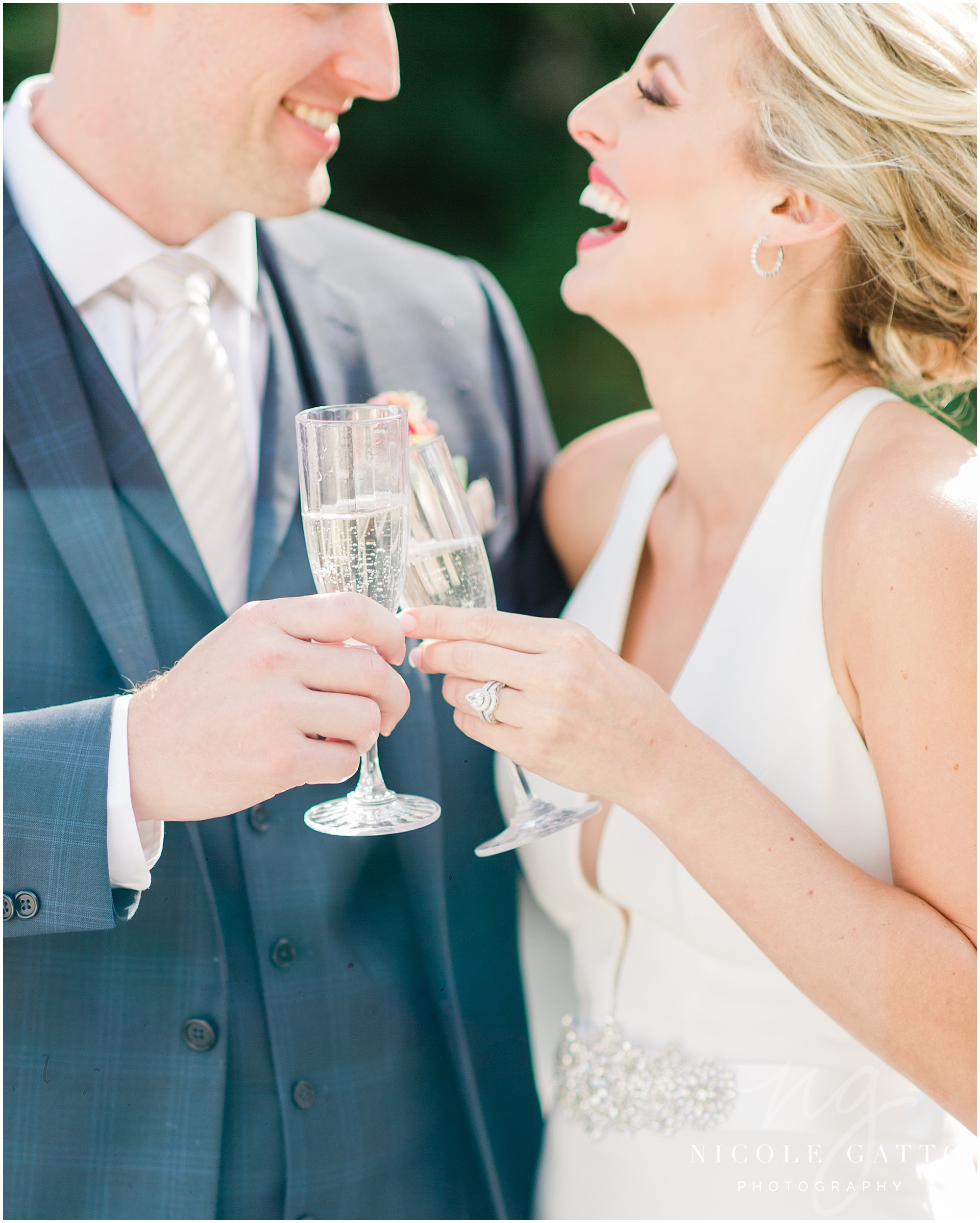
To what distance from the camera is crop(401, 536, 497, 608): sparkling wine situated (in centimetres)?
158

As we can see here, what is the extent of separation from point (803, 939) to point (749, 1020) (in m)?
0.39

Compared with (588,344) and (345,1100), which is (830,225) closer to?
(345,1100)

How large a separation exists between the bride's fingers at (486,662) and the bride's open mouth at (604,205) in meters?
1.01

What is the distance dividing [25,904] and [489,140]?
4.43m

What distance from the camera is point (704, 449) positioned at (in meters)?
2.19

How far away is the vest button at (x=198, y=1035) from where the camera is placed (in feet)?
5.85

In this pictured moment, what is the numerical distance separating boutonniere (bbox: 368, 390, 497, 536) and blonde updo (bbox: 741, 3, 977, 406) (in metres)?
0.75

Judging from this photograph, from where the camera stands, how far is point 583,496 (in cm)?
255

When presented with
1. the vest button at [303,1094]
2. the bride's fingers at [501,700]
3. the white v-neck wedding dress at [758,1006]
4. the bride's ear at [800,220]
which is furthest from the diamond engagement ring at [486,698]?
the bride's ear at [800,220]

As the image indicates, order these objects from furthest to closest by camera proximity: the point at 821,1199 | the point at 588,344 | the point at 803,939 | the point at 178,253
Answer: the point at 588,344, the point at 178,253, the point at 821,1199, the point at 803,939

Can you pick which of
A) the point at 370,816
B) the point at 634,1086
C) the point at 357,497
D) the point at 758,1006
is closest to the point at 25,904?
the point at 370,816

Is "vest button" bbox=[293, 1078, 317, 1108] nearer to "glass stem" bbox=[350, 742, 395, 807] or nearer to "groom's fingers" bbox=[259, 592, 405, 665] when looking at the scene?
"glass stem" bbox=[350, 742, 395, 807]

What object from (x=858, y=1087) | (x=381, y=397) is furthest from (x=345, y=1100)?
(x=381, y=397)

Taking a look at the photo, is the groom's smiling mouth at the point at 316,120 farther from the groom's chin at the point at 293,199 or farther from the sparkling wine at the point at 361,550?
the sparkling wine at the point at 361,550
